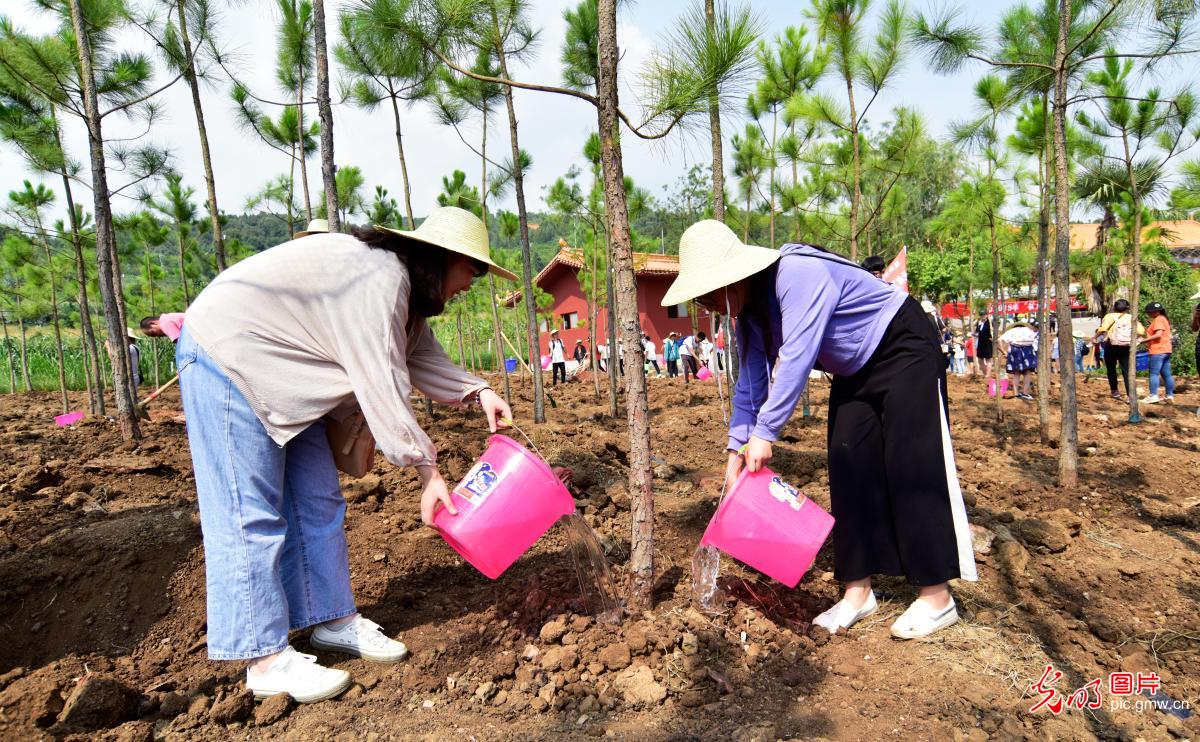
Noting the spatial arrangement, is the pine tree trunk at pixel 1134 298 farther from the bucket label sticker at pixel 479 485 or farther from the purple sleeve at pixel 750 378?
the bucket label sticker at pixel 479 485

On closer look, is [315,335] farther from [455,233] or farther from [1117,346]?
[1117,346]

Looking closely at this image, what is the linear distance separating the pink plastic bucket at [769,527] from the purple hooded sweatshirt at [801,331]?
16cm

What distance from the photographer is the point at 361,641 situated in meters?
2.11

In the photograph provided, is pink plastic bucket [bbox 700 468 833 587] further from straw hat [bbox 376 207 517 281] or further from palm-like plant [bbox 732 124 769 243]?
palm-like plant [bbox 732 124 769 243]

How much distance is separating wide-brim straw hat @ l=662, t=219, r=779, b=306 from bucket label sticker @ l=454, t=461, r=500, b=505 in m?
0.72

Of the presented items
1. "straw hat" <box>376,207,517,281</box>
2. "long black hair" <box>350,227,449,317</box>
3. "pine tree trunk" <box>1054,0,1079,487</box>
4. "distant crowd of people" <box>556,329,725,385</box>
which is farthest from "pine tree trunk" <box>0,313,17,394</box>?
"pine tree trunk" <box>1054,0,1079,487</box>

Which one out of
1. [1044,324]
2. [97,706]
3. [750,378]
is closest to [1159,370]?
[1044,324]

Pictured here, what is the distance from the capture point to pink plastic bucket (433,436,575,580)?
1.94 metres

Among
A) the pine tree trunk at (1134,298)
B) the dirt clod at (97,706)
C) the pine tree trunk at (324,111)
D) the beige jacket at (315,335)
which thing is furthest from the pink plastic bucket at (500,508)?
the pine tree trunk at (1134,298)

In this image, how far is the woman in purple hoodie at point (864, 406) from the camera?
2.07 m

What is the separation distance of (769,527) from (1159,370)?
8089mm

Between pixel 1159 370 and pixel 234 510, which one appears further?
pixel 1159 370

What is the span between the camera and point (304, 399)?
6.20 feet

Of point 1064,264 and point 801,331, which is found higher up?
point 1064,264
